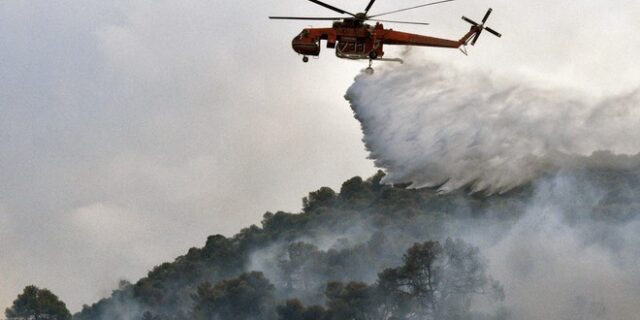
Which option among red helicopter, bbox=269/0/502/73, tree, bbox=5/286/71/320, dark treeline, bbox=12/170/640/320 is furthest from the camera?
tree, bbox=5/286/71/320

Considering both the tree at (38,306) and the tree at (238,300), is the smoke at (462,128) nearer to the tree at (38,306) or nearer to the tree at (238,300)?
the tree at (238,300)

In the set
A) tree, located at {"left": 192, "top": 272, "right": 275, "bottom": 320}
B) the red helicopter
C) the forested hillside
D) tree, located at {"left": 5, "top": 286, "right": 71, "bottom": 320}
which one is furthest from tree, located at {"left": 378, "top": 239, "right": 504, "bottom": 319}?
tree, located at {"left": 5, "top": 286, "right": 71, "bottom": 320}

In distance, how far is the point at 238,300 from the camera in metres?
104

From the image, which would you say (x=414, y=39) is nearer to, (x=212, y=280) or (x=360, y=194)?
(x=212, y=280)

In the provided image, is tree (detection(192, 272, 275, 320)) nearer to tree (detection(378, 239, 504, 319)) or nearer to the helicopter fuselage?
tree (detection(378, 239, 504, 319))

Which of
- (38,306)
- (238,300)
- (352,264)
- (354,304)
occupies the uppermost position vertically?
(38,306)

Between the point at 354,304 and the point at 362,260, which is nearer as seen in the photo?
the point at 354,304

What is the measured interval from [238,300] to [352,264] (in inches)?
395

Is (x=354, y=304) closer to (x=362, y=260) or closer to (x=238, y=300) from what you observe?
(x=238, y=300)

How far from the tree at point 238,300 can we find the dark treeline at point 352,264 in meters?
0.09

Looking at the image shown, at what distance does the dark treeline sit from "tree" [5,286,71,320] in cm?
559

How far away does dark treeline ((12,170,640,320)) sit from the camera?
292 feet

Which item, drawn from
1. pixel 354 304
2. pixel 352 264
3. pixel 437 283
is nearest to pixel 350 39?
pixel 437 283

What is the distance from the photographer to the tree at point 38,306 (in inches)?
5069
